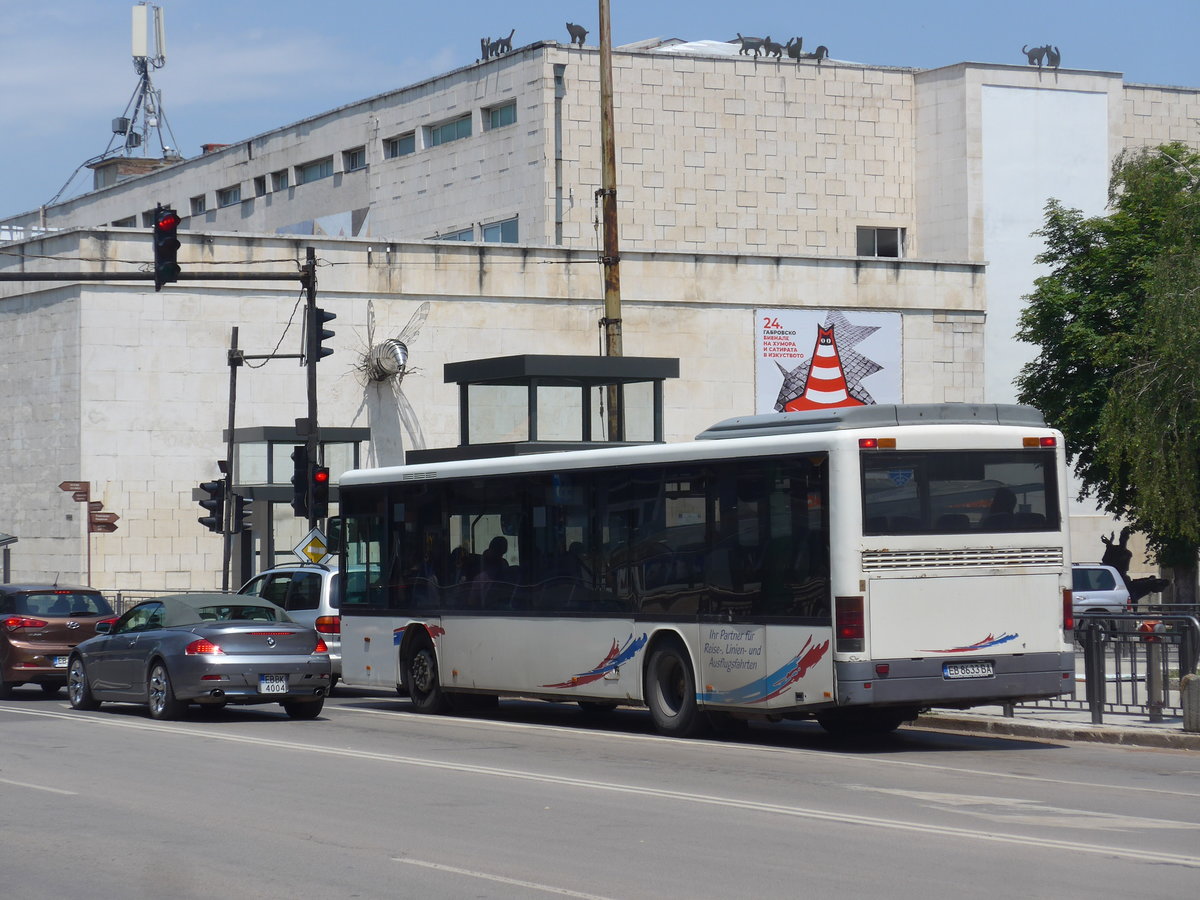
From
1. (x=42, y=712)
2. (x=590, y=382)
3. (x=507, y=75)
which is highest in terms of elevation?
(x=507, y=75)

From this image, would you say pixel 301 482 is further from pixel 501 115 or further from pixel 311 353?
pixel 501 115

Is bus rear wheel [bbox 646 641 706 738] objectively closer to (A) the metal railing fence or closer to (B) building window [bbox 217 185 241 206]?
(A) the metal railing fence

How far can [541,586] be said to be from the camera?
63.8 feet

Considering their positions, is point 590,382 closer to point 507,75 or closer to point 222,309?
point 222,309

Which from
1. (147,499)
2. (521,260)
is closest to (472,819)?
(147,499)

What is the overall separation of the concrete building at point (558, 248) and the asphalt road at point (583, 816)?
1020 inches

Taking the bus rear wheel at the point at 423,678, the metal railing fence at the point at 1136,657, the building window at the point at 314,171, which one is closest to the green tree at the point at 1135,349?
the metal railing fence at the point at 1136,657

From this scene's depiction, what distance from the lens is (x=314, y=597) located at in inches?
951

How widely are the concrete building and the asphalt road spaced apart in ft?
85.0

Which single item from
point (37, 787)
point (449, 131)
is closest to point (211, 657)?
point (37, 787)

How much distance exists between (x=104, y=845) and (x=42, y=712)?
457 inches

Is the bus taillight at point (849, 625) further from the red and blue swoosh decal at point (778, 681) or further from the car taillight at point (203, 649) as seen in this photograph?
the car taillight at point (203, 649)

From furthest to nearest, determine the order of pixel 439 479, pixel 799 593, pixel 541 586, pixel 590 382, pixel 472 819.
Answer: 1. pixel 590 382
2. pixel 439 479
3. pixel 541 586
4. pixel 799 593
5. pixel 472 819

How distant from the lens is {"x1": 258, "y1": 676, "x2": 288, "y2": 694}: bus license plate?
19656 mm
